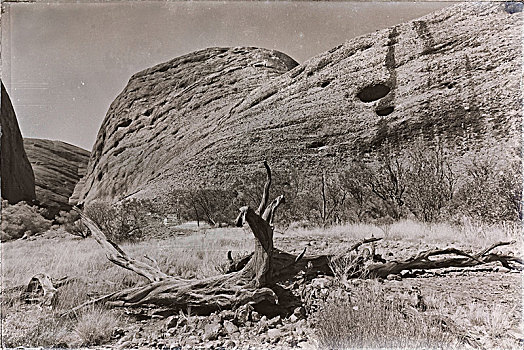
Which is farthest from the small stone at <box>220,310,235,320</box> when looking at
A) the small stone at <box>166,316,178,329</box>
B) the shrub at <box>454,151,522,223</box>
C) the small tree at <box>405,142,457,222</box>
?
the shrub at <box>454,151,522,223</box>

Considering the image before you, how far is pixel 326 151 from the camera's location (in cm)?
375

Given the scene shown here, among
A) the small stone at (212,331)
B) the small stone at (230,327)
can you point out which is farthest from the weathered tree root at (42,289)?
the small stone at (230,327)

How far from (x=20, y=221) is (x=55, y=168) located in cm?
67

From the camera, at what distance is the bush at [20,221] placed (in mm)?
3441

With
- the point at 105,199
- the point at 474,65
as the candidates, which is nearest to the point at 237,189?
the point at 105,199

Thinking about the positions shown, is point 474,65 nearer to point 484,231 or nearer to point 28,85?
point 484,231

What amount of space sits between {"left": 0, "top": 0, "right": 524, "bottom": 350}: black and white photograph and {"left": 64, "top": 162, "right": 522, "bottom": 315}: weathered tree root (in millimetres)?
14

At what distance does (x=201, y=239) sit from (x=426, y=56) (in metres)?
2.51

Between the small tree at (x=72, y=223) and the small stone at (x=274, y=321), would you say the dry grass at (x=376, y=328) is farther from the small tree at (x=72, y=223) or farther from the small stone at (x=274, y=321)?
the small tree at (x=72, y=223)

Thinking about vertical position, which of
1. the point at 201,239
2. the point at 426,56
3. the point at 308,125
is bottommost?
the point at 201,239

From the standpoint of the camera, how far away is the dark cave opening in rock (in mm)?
3860

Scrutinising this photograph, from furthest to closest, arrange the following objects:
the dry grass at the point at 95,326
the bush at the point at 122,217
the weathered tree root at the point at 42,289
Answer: the bush at the point at 122,217 → the weathered tree root at the point at 42,289 → the dry grass at the point at 95,326

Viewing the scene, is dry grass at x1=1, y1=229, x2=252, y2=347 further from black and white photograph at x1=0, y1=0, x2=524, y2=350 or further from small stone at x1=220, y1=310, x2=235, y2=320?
small stone at x1=220, y1=310, x2=235, y2=320

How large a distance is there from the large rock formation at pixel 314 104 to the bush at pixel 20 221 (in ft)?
1.42
